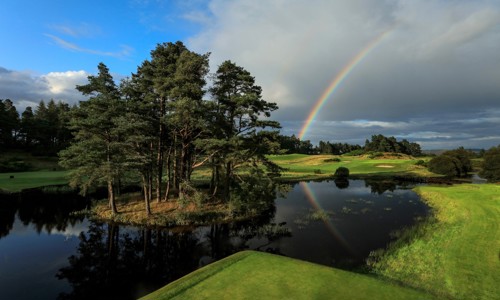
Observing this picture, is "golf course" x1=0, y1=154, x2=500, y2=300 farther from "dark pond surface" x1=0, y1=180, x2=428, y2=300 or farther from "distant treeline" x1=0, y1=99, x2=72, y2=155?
"distant treeline" x1=0, y1=99, x2=72, y2=155

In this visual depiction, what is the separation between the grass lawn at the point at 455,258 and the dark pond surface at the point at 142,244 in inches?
103

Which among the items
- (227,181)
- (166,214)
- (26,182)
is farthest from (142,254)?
(26,182)

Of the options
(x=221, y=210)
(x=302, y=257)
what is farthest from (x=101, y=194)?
(x=302, y=257)

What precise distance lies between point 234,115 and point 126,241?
52.4ft

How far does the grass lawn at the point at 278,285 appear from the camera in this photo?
38.6ft

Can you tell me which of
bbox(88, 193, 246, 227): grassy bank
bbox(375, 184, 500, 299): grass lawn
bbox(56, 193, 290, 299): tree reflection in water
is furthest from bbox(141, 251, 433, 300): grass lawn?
bbox(88, 193, 246, 227): grassy bank

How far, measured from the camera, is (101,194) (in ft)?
151

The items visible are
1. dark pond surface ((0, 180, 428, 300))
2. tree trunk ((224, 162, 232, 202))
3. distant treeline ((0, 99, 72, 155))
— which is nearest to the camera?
dark pond surface ((0, 180, 428, 300))

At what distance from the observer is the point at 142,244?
23.3 metres

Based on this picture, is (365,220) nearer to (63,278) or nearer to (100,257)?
(100,257)

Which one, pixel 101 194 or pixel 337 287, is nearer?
pixel 337 287

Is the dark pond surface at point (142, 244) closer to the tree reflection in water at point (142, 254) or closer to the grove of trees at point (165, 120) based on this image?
the tree reflection in water at point (142, 254)

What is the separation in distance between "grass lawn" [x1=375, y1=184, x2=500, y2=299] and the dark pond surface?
2626mm

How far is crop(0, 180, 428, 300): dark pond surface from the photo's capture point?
16.6 m
